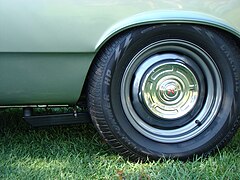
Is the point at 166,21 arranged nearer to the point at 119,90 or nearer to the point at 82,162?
the point at 119,90

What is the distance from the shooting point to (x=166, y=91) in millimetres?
3203

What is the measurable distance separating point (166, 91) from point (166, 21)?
49cm

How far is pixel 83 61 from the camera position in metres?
2.98

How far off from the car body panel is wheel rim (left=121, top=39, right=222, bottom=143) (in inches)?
9.8

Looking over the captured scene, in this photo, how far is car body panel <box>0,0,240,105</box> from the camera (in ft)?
9.27

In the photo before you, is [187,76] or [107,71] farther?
[187,76]

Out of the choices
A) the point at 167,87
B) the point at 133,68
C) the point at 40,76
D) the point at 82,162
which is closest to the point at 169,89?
the point at 167,87

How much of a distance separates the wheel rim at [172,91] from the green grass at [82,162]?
24cm

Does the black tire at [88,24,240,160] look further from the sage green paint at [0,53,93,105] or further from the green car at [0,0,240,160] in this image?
the sage green paint at [0,53,93,105]

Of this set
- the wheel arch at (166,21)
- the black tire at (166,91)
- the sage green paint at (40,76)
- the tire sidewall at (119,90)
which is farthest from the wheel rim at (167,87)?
the sage green paint at (40,76)

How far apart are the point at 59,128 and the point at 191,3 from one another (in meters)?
1.52

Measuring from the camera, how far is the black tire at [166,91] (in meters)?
3.03

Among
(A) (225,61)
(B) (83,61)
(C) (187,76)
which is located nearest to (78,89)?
(B) (83,61)

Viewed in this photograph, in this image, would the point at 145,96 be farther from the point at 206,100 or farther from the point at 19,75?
the point at 19,75
